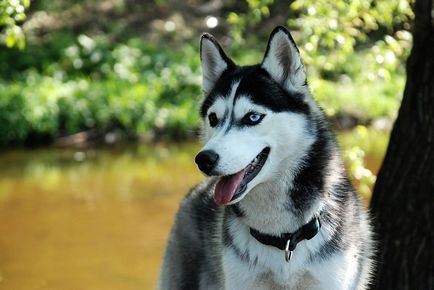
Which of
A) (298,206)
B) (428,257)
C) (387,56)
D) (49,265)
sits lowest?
(49,265)

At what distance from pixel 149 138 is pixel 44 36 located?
209 inches

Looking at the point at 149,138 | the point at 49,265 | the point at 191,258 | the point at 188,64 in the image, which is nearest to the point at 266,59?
the point at 191,258

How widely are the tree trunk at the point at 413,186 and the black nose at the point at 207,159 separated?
1775 mm

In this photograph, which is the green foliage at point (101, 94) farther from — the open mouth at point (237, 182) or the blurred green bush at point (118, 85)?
the open mouth at point (237, 182)

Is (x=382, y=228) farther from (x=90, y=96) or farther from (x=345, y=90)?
(x=345, y=90)

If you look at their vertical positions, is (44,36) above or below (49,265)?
above

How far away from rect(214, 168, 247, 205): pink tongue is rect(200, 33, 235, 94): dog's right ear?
672mm

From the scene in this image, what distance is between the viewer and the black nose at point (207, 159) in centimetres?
330

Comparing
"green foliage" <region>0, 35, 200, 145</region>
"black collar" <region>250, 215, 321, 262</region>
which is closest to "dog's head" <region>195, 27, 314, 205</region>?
"black collar" <region>250, 215, 321, 262</region>

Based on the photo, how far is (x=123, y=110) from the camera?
487 inches

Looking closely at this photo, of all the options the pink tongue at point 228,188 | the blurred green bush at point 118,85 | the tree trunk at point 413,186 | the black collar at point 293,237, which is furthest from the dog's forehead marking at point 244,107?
the blurred green bush at point 118,85

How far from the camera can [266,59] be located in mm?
3682

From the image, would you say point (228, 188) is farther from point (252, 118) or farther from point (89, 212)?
point (89, 212)

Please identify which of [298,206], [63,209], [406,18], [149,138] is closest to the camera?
[298,206]
